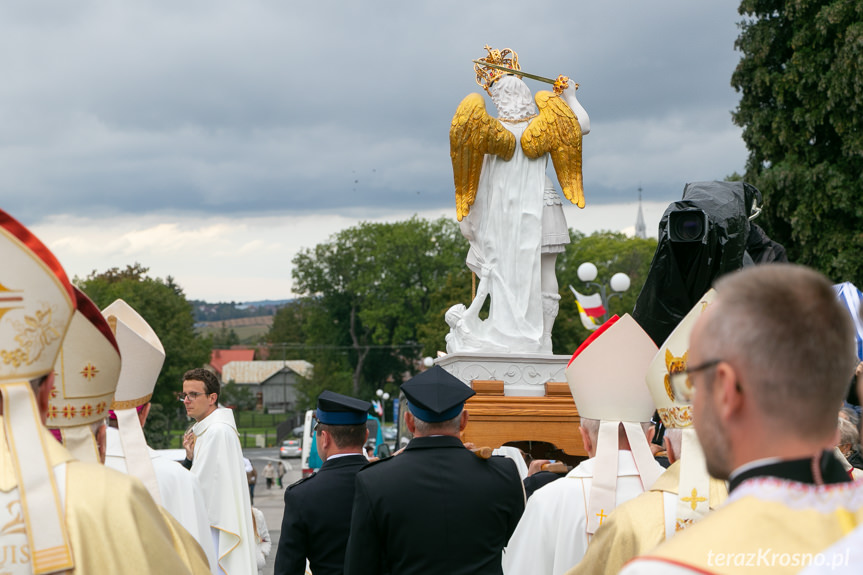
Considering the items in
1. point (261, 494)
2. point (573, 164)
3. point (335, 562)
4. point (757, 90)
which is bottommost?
point (261, 494)

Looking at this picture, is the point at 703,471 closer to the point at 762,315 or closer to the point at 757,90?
the point at 762,315

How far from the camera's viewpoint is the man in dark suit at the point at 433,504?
13.7 ft

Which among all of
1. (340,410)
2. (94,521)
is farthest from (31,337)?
(340,410)

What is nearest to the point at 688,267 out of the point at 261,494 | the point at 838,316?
the point at 838,316

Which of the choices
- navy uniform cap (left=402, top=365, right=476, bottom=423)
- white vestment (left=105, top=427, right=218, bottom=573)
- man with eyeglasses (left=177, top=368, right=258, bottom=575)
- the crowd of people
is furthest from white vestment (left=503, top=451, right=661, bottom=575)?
man with eyeglasses (left=177, top=368, right=258, bottom=575)

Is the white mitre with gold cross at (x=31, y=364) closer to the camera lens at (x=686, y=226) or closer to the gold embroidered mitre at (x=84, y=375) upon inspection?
the gold embroidered mitre at (x=84, y=375)

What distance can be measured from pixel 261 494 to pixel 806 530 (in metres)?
31.9

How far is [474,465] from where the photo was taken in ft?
14.4

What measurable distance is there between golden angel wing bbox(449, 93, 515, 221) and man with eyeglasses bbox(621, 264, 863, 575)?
29.8ft

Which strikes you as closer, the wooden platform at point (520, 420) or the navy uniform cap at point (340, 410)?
the navy uniform cap at point (340, 410)

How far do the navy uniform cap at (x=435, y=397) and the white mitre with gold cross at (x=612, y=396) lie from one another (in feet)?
1.65

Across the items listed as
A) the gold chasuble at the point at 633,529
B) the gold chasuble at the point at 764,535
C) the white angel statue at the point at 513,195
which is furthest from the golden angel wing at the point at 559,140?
the gold chasuble at the point at 764,535

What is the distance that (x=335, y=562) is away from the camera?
15.9ft

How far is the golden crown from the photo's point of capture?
11.2m
